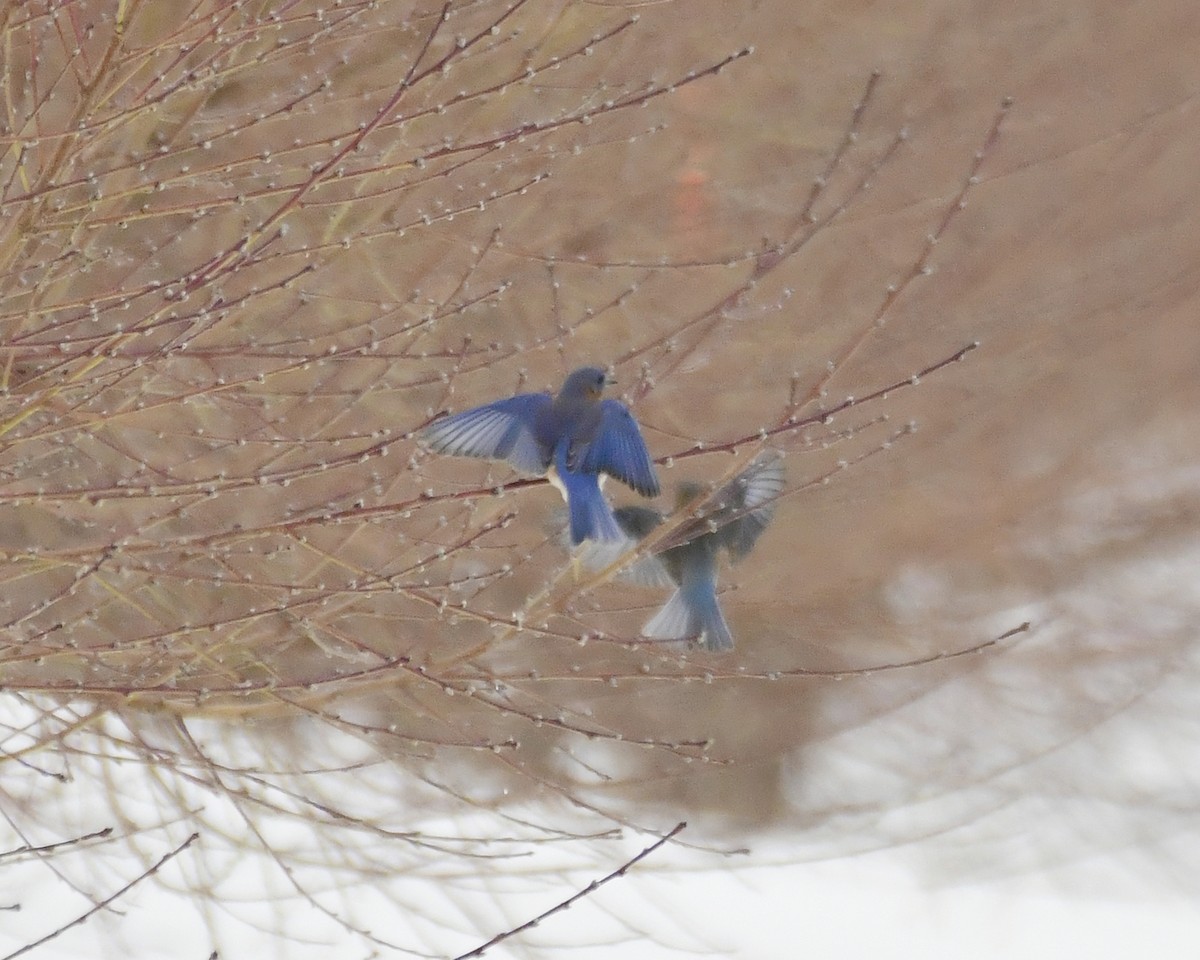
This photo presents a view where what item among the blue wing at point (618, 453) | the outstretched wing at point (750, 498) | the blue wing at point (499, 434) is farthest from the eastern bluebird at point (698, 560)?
the blue wing at point (499, 434)

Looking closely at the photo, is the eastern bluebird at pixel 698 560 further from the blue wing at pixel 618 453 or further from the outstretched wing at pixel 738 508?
the blue wing at pixel 618 453

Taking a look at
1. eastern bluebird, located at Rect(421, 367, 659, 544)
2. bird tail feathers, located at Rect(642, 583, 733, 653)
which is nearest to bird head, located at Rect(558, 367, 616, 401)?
eastern bluebird, located at Rect(421, 367, 659, 544)

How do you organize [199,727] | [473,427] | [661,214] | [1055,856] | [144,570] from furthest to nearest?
[1055,856]
[199,727]
[661,214]
[473,427]
[144,570]

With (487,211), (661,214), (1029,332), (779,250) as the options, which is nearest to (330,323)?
(487,211)

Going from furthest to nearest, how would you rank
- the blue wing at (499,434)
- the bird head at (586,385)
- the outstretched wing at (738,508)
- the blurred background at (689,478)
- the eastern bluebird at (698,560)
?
the blurred background at (689,478), the eastern bluebird at (698,560), the bird head at (586,385), the blue wing at (499,434), the outstretched wing at (738,508)

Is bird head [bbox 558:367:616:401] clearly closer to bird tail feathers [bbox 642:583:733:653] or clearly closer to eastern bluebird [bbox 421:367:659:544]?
eastern bluebird [bbox 421:367:659:544]

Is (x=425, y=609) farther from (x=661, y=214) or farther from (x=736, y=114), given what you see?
(x=736, y=114)
